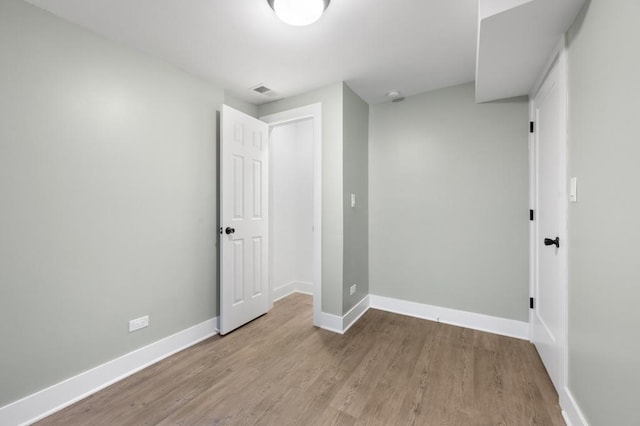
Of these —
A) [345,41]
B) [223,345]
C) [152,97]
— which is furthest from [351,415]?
[152,97]

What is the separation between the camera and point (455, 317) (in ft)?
8.88

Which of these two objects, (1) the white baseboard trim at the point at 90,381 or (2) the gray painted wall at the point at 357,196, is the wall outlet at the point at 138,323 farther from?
(2) the gray painted wall at the point at 357,196

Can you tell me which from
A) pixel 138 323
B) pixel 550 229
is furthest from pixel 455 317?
pixel 138 323

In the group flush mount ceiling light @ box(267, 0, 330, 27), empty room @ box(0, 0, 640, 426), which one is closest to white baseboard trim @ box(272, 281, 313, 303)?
empty room @ box(0, 0, 640, 426)

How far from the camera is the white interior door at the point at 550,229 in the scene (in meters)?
1.62

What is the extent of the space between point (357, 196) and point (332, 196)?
40 cm

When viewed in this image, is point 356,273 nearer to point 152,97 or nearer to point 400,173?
point 400,173

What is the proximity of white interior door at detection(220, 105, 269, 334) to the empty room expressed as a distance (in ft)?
0.10

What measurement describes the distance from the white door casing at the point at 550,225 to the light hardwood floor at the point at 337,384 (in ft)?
0.90

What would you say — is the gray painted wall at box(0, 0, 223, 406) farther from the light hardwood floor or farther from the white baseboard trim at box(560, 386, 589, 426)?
the white baseboard trim at box(560, 386, 589, 426)

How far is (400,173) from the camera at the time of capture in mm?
3010

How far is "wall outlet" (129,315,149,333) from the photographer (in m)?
1.99

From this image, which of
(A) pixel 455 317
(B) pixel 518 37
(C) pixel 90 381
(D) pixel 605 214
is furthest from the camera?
(A) pixel 455 317

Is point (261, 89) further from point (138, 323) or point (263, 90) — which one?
point (138, 323)
